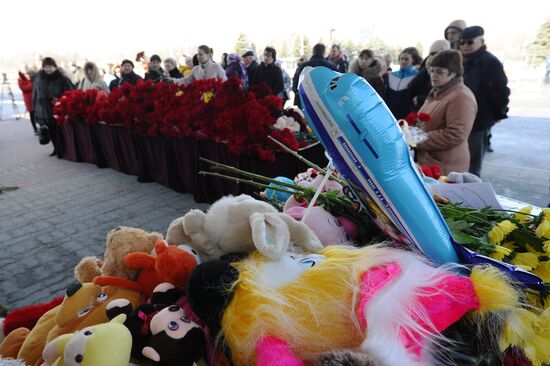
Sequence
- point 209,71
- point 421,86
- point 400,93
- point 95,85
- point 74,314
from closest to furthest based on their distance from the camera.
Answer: point 74,314 < point 421,86 < point 400,93 < point 209,71 < point 95,85

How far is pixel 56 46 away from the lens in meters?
36.9

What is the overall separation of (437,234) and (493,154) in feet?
19.8

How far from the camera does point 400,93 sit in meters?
4.62

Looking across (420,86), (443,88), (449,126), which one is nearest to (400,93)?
(420,86)

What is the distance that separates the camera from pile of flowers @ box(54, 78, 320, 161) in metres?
3.35

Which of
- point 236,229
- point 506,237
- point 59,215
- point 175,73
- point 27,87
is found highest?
point 175,73

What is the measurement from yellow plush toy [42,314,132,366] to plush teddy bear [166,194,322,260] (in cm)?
32

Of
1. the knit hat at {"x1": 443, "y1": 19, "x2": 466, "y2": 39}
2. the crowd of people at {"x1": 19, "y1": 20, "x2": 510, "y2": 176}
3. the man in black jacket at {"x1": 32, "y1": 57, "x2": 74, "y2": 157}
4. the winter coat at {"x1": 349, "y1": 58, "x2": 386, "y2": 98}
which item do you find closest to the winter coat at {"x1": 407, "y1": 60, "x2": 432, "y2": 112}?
the crowd of people at {"x1": 19, "y1": 20, "x2": 510, "y2": 176}

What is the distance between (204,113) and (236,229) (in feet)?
10.4

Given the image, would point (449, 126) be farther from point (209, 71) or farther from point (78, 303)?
point (209, 71)

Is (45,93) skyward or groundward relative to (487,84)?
skyward

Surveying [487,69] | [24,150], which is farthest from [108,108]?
[487,69]

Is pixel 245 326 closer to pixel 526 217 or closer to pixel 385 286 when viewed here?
pixel 385 286

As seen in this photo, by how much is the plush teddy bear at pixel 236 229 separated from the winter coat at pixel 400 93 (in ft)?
13.3
